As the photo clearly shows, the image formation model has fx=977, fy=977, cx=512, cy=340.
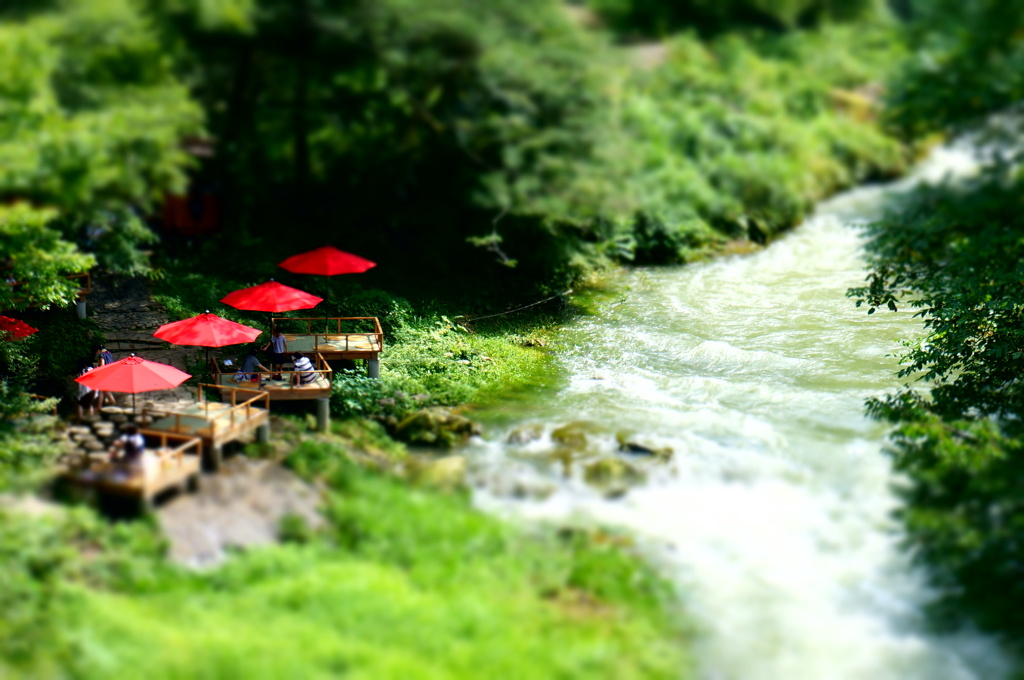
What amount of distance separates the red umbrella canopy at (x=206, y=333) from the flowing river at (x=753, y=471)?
196 inches

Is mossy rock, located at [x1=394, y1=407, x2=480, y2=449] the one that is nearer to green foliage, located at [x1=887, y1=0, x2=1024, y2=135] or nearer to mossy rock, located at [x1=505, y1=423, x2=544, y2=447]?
mossy rock, located at [x1=505, y1=423, x2=544, y2=447]

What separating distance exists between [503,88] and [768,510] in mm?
14764

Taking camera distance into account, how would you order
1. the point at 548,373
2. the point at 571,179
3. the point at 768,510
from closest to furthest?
the point at 768,510 → the point at 548,373 → the point at 571,179

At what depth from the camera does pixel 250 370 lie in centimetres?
1955

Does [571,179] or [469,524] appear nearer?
[469,524]

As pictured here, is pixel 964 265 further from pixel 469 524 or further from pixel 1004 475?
pixel 469 524

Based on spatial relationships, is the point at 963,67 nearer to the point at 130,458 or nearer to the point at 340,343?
the point at 340,343

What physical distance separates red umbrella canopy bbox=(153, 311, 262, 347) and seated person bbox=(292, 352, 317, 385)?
1126 millimetres

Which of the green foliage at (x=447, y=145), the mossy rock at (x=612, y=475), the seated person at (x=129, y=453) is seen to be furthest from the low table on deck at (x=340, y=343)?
the mossy rock at (x=612, y=475)

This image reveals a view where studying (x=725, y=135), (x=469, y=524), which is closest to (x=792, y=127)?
(x=725, y=135)

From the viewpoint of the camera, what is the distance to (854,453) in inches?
683

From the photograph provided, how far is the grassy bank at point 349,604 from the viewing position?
38.3ft

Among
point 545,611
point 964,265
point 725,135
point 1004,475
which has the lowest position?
point 545,611

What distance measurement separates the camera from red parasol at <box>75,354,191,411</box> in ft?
53.2
